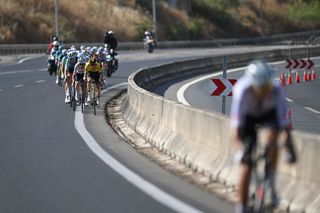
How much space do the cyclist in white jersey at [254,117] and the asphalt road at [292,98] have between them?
37.3 ft

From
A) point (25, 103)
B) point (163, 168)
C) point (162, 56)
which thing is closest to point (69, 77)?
point (25, 103)

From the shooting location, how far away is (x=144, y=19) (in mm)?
89500

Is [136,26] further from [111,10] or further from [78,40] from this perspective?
[78,40]

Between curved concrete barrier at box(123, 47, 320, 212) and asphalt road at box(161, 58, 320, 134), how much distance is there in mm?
3369

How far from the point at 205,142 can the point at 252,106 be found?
3716 millimetres

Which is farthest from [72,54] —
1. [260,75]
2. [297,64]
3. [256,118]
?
[260,75]

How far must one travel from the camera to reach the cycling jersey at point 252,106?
7.97m

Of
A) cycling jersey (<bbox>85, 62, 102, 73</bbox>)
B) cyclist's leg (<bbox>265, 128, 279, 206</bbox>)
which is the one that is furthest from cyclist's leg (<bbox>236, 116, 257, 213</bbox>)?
cycling jersey (<bbox>85, 62, 102, 73</bbox>)

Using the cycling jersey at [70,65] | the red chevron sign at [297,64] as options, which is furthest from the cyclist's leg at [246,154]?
the red chevron sign at [297,64]

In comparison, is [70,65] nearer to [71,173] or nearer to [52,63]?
[71,173]

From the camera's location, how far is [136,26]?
85.2m

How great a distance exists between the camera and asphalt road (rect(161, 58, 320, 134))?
2189 centimetres

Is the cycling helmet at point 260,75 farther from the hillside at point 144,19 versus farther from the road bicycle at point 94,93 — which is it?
the hillside at point 144,19

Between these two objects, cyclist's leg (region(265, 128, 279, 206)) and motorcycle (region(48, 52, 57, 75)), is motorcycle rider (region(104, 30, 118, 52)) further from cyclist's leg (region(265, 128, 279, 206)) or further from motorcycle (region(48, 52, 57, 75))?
cyclist's leg (region(265, 128, 279, 206))
